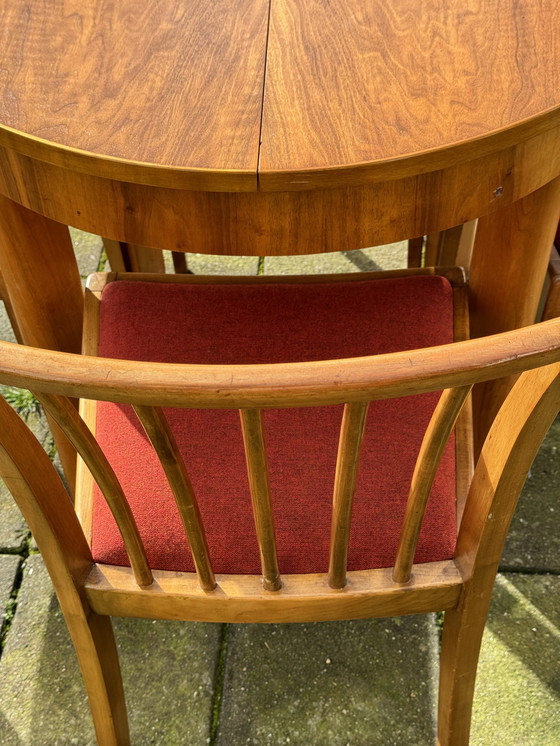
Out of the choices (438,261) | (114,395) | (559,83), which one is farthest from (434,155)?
(438,261)

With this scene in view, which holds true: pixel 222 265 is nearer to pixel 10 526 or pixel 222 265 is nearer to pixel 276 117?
pixel 10 526

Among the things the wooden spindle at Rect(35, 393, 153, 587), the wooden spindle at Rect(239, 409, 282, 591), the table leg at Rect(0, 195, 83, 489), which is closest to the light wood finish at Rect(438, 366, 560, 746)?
the wooden spindle at Rect(239, 409, 282, 591)

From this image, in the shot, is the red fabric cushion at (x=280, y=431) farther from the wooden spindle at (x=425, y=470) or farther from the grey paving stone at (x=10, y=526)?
the grey paving stone at (x=10, y=526)

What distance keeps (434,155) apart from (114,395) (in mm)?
555

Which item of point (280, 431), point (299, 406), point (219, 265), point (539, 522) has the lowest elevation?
point (539, 522)

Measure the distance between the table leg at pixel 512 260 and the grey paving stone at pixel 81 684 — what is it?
86 centimetres

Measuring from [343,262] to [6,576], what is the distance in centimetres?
132

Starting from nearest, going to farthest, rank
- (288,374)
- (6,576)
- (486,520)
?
(288,374), (486,520), (6,576)

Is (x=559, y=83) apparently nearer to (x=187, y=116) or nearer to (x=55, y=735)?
(x=187, y=116)

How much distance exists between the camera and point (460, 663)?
128 cm

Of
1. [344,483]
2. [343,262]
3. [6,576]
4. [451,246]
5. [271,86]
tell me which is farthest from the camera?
[343,262]

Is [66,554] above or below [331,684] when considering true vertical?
above

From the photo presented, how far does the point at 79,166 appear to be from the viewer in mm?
1096

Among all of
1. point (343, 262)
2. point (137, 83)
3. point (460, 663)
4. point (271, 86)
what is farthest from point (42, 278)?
point (343, 262)
